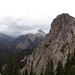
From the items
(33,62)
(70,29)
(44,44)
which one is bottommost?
(33,62)

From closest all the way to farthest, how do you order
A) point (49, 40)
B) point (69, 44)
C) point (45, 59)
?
1. point (69, 44)
2. point (45, 59)
3. point (49, 40)

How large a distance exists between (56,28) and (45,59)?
29393 mm

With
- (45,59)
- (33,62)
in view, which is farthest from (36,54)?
(45,59)

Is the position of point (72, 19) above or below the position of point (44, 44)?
above

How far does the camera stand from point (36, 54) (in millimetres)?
184000

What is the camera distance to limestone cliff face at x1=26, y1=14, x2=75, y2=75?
154 metres

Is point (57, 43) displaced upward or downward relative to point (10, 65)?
upward

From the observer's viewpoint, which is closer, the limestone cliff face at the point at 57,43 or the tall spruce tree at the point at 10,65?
the tall spruce tree at the point at 10,65

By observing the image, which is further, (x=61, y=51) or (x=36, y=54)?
(x=36, y=54)

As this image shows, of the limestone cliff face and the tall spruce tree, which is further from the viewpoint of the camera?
the limestone cliff face

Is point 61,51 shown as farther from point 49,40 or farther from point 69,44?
point 49,40

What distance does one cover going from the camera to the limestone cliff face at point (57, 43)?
504ft

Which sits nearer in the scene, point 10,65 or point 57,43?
point 10,65

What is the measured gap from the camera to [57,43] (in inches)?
6506
